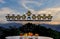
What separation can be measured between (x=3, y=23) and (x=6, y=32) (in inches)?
5.2

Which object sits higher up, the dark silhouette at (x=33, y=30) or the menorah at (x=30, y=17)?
the menorah at (x=30, y=17)

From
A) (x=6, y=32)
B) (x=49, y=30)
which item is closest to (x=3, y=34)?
(x=6, y=32)

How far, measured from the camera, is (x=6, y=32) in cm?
403

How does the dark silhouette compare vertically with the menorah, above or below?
below

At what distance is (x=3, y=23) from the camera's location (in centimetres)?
400

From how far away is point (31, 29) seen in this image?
13.2ft

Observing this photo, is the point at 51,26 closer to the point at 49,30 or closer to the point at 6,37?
the point at 49,30

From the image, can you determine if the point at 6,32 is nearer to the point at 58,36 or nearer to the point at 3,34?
the point at 3,34

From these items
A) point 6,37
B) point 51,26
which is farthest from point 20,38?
point 51,26

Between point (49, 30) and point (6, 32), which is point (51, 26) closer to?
point (49, 30)

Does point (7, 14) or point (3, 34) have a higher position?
point (7, 14)

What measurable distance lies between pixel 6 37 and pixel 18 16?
1.05 ft

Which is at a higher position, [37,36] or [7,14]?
[7,14]

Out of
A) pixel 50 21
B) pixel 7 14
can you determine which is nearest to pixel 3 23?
pixel 7 14
